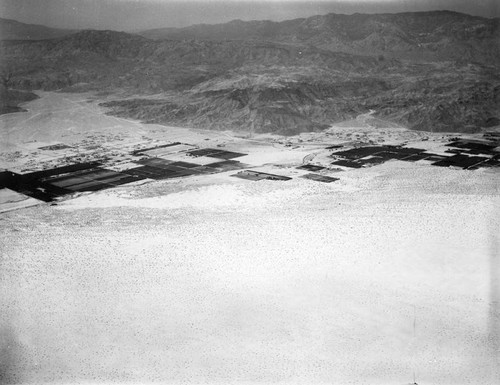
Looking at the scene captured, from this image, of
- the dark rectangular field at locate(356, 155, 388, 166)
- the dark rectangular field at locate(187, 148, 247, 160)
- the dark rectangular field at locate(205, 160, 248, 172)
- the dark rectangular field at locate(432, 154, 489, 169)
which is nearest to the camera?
the dark rectangular field at locate(205, 160, 248, 172)

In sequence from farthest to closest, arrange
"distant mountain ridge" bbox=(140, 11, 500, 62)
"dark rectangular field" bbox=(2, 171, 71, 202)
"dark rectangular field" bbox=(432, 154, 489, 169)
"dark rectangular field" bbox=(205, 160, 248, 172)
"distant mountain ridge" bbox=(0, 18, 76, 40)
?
"distant mountain ridge" bbox=(140, 11, 500, 62) < "distant mountain ridge" bbox=(0, 18, 76, 40) < "dark rectangular field" bbox=(432, 154, 489, 169) < "dark rectangular field" bbox=(205, 160, 248, 172) < "dark rectangular field" bbox=(2, 171, 71, 202)

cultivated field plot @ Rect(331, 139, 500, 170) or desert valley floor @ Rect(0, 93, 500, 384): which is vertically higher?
cultivated field plot @ Rect(331, 139, 500, 170)

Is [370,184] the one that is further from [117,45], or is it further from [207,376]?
[117,45]

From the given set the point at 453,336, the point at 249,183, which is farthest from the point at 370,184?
the point at 453,336

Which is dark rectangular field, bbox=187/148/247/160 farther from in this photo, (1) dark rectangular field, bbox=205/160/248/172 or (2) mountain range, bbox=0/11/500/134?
(2) mountain range, bbox=0/11/500/134

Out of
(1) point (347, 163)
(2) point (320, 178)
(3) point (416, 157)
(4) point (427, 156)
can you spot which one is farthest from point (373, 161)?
(2) point (320, 178)

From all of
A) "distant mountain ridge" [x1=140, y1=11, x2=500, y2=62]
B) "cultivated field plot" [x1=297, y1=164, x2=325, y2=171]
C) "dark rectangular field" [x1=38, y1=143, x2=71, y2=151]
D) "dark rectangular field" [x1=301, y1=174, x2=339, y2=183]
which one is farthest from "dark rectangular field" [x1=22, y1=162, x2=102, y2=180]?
"distant mountain ridge" [x1=140, y1=11, x2=500, y2=62]
